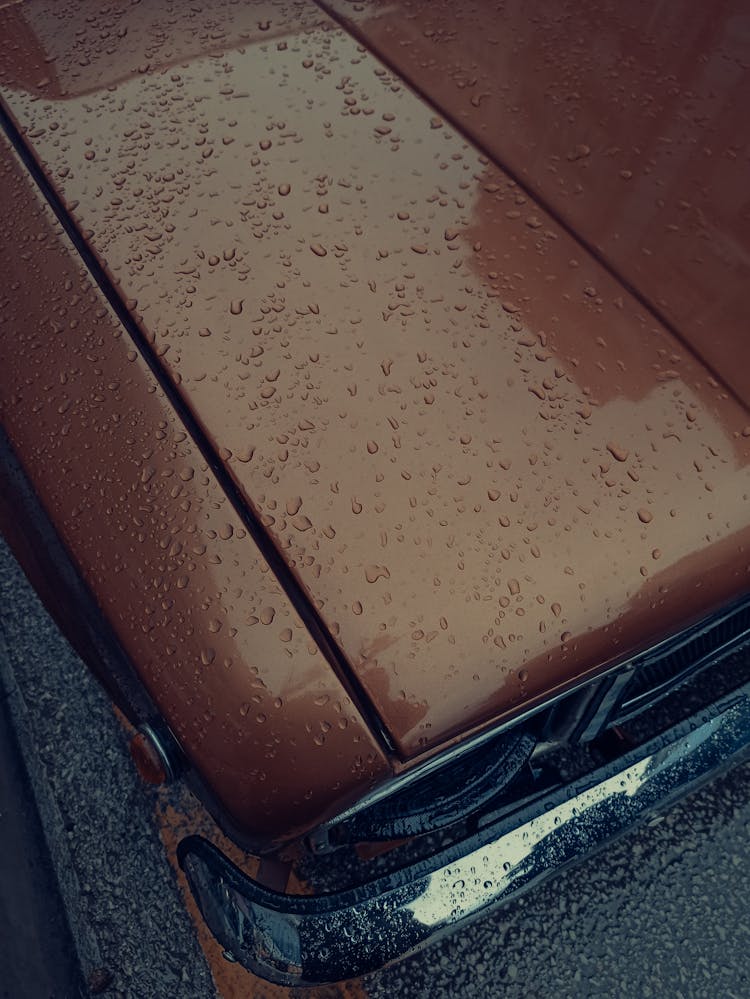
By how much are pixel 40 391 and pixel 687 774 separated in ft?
4.41

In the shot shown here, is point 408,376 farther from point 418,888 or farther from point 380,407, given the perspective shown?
point 418,888

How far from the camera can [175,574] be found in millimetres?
1032

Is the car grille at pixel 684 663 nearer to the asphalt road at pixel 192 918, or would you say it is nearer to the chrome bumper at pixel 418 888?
the chrome bumper at pixel 418 888

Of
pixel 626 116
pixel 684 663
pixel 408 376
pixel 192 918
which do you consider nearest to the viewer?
pixel 408 376

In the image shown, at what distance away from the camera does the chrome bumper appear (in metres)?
1.17

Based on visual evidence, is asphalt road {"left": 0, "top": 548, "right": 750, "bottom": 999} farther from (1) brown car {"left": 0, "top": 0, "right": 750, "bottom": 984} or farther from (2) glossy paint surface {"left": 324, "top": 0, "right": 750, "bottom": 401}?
(2) glossy paint surface {"left": 324, "top": 0, "right": 750, "bottom": 401}

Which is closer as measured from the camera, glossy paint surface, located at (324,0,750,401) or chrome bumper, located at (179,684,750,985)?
chrome bumper, located at (179,684,750,985)

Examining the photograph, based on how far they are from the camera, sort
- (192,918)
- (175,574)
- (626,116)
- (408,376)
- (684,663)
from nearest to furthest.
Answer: (175,574) < (408,376) < (626,116) < (684,663) < (192,918)

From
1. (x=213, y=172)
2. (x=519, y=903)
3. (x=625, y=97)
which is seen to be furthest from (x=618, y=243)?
(x=519, y=903)

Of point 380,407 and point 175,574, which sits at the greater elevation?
point 380,407

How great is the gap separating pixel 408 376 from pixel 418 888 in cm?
81

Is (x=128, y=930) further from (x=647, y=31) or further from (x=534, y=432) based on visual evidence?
(x=647, y=31)

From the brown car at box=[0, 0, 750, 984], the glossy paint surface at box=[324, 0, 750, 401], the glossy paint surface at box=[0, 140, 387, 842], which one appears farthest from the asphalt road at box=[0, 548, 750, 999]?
the glossy paint surface at box=[324, 0, 750, 401]

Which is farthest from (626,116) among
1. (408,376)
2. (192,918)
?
(192,918)
